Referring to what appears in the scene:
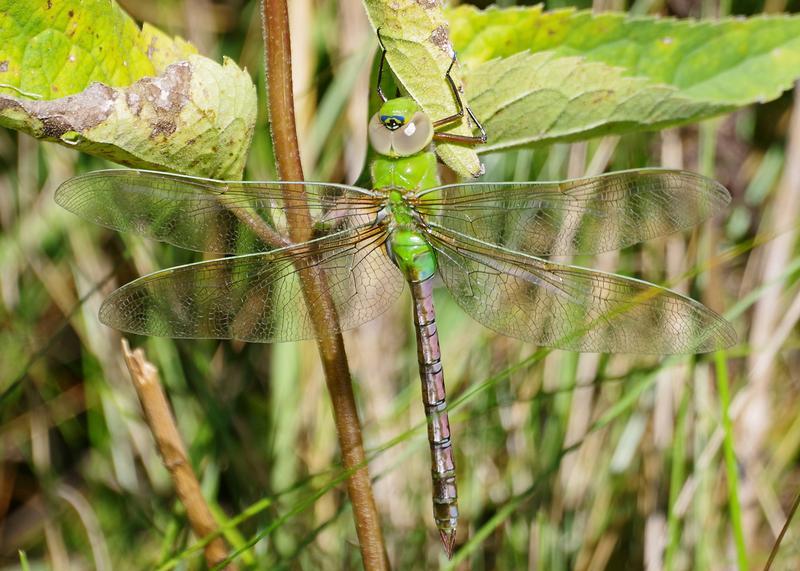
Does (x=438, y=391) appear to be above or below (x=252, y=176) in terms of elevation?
below

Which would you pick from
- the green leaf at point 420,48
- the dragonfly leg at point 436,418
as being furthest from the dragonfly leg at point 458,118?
the dragonfly leg at point 436,418

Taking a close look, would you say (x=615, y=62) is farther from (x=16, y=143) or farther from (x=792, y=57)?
(x=16, y=143)

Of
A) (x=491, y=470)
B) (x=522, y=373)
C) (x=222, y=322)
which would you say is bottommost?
(x=491, y=470)

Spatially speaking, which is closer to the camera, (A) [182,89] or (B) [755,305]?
(A) [182,89]

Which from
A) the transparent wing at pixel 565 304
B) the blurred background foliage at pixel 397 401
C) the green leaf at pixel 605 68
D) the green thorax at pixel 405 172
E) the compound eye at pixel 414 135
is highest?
the green leaf at pixel 605 68

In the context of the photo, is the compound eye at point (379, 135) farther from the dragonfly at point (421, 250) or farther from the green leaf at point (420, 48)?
the green leaf at point (420, 48)

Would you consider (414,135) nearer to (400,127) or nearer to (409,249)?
(400,127)

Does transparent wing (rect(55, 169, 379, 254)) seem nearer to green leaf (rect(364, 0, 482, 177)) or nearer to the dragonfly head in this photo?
the dragonfly head

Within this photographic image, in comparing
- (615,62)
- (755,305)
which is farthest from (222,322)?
(755,305)
